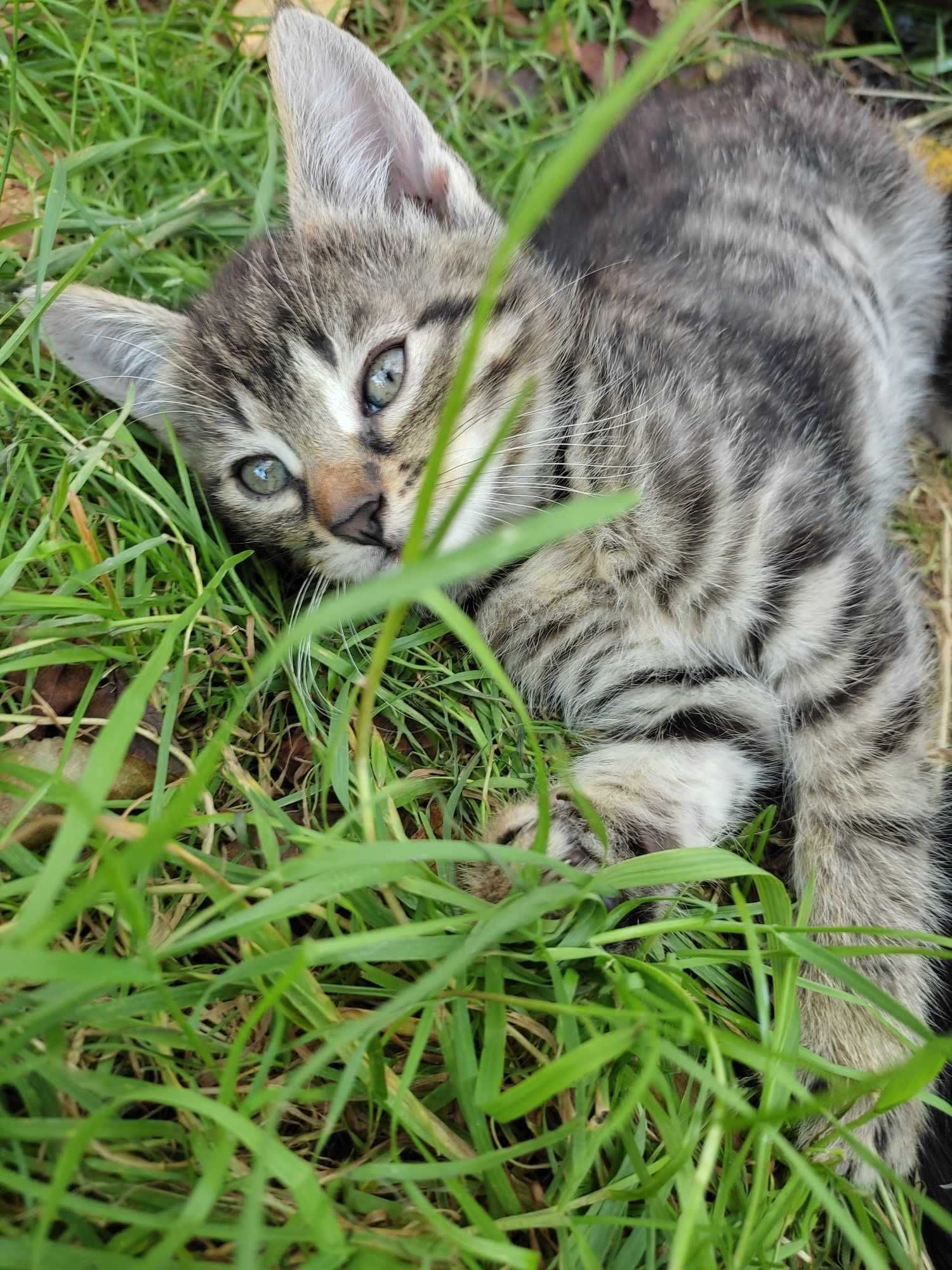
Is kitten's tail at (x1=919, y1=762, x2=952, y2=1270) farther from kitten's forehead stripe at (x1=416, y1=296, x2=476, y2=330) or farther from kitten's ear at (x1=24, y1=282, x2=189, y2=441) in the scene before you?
kitten's ear at (x1=24, y1=282, x2=189, y2=441)

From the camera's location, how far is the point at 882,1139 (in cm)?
127

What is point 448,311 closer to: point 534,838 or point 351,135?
point 351,135

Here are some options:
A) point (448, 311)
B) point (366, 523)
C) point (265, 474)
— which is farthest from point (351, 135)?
point (366, 523)

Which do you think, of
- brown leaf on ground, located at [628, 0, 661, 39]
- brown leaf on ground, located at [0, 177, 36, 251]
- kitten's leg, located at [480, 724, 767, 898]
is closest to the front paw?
kitten's leg, located at [480, 724, 767, 898]

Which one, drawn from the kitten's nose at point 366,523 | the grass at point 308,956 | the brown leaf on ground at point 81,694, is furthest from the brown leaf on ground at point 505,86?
the brown leaf on ground at point 81,694

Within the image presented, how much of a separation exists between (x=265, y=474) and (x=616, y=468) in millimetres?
586

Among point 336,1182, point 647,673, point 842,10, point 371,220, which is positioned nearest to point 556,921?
→ point 336,1182

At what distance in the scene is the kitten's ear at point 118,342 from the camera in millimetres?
1541

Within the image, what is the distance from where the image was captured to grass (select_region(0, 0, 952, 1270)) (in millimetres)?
881

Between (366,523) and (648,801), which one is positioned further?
(648,801)

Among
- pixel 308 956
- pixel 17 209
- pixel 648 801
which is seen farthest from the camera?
pixel 17 209

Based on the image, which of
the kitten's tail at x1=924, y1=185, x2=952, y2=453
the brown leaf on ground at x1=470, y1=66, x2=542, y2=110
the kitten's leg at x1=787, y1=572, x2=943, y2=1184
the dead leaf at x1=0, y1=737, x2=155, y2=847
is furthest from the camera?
the brown leaf on ground at x1=470, y1=66, x2=542, y2=110

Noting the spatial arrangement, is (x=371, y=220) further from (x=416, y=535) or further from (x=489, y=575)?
(x=416, y=535)

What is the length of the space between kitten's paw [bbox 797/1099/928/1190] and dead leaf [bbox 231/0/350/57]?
95.1 inches
